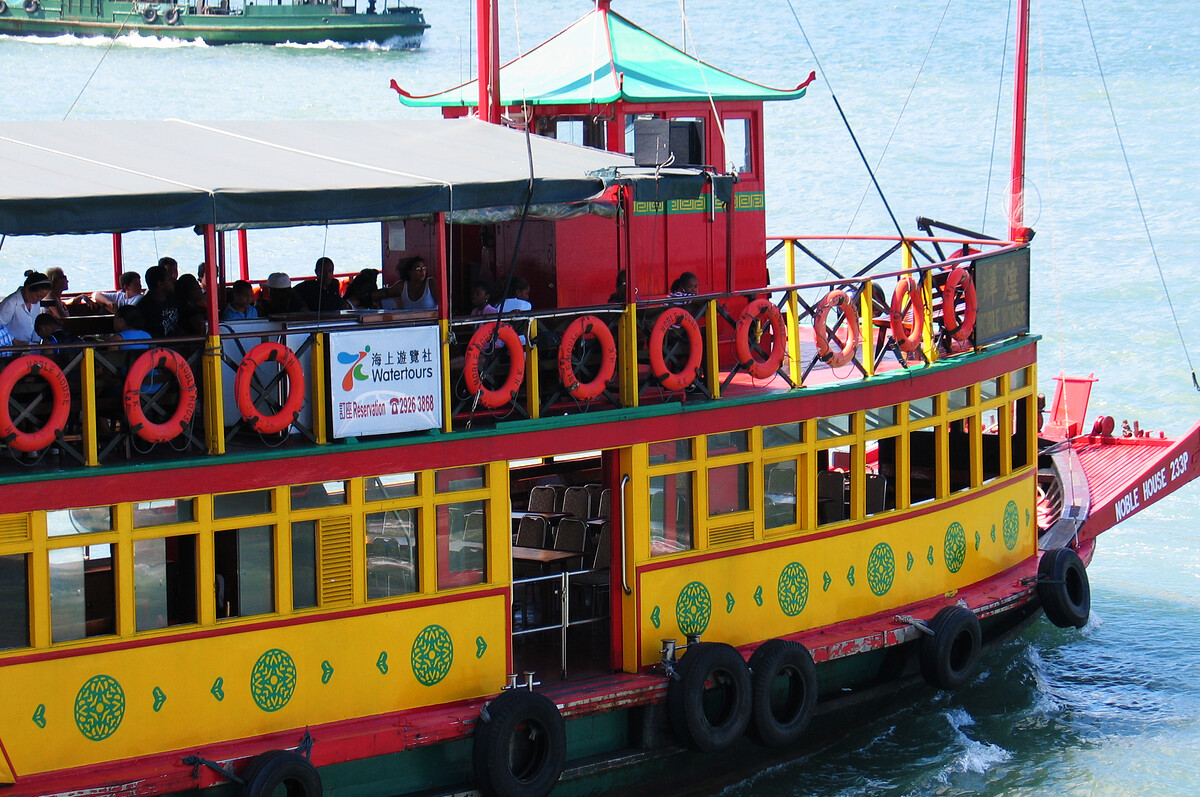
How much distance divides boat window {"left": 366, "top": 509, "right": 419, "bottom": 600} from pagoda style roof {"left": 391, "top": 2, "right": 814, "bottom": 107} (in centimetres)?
383

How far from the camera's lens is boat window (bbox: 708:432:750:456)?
11.3 metres

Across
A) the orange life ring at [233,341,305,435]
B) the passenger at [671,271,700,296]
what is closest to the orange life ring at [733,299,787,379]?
the passenger at [671,271,700,296]

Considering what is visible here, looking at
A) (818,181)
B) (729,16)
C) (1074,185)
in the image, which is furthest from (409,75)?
(1074,185)

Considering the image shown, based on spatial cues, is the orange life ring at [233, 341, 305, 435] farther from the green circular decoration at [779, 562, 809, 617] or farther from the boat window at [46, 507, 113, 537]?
the green circular decoration at [779, 562, 809, 617]

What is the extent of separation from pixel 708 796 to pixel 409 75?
48044 millimetres

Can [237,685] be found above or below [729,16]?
below

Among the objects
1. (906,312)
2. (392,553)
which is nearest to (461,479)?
(392,553)

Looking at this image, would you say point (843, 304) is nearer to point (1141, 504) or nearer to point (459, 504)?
point (459, 504)

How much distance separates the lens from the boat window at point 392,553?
→ 995cm

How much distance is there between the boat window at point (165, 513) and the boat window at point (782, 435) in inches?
166

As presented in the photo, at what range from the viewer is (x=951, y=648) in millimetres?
12453

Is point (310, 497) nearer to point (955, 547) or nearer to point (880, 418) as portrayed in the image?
point (880, 418)

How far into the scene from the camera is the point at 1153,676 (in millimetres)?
15602

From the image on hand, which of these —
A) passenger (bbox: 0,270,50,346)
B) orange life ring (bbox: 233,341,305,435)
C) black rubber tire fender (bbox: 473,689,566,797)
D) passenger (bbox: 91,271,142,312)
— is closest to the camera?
orange life ring (bbox: 233,341,305,435)
